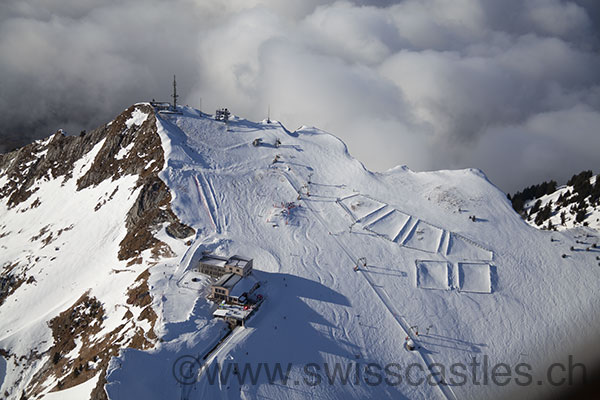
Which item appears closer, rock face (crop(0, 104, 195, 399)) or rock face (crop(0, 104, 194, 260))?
rock face (crop(0, 104, 195, 399))

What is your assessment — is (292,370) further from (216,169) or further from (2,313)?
(2,313)

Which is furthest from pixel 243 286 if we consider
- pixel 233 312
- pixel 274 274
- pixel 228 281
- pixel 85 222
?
pixel 85 222

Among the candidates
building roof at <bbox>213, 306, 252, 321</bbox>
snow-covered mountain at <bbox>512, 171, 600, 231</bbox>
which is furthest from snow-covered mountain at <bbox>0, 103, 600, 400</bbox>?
snow-covered mountain at <bbox>512, 171, 600, 231</bbox>

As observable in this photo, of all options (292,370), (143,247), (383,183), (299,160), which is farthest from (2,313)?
(383,183)

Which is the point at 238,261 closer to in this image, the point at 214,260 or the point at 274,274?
the point at 214,260

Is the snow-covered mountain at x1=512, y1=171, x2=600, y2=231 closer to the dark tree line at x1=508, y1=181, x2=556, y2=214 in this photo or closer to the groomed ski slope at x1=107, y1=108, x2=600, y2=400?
the dark tree line at x1=508, y1=181, x2=556, y2=214
